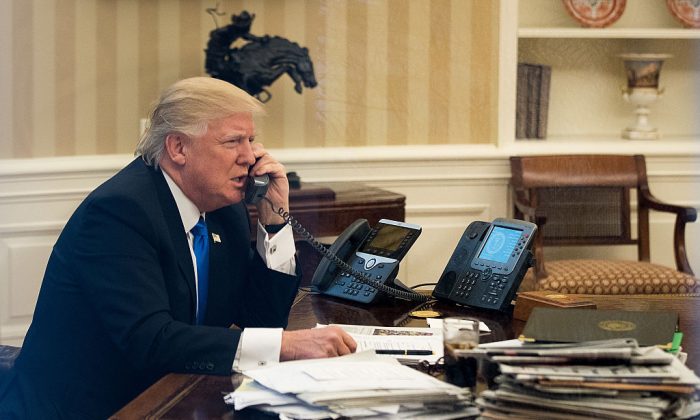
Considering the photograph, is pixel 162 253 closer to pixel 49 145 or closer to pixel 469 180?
pixel 49 145

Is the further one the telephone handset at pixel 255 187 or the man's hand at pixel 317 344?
the telephone handset at pixel 255 187

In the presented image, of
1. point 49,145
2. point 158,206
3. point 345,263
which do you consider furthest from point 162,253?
point 49,145

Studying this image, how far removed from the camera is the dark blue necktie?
250 cm

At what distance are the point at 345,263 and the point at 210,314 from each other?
1.44 ft

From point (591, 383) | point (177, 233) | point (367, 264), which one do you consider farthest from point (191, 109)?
point (591, 383)

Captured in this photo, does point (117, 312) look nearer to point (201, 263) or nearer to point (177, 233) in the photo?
point (177, 233)

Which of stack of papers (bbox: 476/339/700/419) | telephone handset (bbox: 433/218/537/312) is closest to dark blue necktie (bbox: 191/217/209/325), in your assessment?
telephone handset (bbox: 433/218/537/312)

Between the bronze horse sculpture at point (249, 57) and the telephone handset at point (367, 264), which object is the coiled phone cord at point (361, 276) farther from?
the bronze horse sculpture at point (249, 57)

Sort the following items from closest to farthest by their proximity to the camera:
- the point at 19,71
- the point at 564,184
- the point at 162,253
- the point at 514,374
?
the point at 514,374 → the point at 162,253 → the point at 19,71 → the point at 564,184

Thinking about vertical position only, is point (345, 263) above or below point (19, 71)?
below

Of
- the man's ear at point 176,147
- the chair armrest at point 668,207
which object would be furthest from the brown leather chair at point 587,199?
the man's ear at point 176,147

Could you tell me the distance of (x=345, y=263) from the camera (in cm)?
283

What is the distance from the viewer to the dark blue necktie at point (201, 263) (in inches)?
98.5

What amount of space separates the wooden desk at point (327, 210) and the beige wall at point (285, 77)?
1.66 ft
